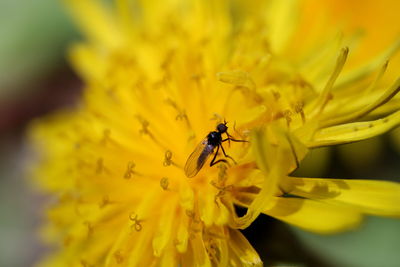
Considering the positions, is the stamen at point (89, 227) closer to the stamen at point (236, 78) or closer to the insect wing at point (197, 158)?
the insect wing at point (197, 158)

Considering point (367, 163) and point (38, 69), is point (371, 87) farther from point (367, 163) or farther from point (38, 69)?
point (38, 69)

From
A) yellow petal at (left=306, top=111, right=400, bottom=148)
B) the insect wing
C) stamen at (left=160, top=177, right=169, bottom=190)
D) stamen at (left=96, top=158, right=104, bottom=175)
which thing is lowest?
yellow petal at (left=306, top=111, right=400, bottom=148)

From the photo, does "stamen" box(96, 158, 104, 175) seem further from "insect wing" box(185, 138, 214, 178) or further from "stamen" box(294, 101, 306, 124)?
"stamen" box(294, 101, 306, 124)

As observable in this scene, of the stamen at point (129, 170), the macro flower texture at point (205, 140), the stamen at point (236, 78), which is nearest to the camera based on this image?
the macro flower texture at point (205, 140)

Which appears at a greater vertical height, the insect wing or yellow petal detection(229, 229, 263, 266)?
the insect wing

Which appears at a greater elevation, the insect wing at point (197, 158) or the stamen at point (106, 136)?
the stamen at point (106, 136)

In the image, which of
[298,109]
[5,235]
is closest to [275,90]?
[298,109]

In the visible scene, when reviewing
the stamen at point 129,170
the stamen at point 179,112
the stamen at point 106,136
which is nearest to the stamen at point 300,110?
the stamen at point 179,112

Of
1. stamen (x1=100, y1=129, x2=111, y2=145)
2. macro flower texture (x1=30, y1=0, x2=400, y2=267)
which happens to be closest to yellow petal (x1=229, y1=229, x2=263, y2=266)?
macro flower texture (x1=30, y1=0, x2=400, y2=267)
